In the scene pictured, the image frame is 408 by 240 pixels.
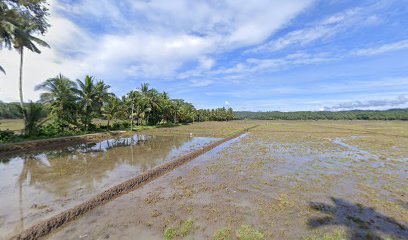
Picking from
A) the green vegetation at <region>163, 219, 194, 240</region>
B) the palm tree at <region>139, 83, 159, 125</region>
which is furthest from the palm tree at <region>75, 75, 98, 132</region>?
the green vegetation at <region>163, 219, 194, 240</region>

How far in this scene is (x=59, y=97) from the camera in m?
17.2

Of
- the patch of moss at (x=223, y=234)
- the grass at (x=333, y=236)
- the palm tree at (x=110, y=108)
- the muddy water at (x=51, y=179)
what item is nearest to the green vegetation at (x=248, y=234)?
the patch of moss at (x=223, y=234)

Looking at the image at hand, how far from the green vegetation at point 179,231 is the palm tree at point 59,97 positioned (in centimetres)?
1754

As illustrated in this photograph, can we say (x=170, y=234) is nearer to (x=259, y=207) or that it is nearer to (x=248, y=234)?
(x=248, y=234)

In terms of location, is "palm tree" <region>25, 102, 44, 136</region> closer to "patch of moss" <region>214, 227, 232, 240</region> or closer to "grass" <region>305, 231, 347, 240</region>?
"patch of moss" <region>214, 227, 232, 240</region>

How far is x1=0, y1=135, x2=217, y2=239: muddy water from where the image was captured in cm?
457

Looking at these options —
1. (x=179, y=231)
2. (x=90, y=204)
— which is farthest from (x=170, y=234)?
(x=90, y=204)

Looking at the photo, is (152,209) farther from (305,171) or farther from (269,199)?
(305,171)

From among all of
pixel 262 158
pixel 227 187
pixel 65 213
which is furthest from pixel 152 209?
pixel 262 158

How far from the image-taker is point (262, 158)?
11.5 metres

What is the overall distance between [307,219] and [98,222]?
4811mm

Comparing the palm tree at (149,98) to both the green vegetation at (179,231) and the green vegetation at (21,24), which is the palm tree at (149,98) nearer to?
the green vegetation at (21,24)

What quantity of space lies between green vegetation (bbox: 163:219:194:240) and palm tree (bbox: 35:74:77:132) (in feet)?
57.5

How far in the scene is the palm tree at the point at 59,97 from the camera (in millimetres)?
17016
